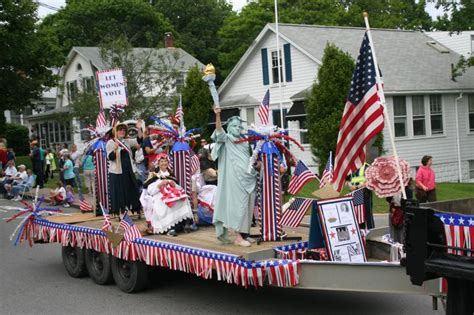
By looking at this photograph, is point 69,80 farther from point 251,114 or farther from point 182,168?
point 182,168

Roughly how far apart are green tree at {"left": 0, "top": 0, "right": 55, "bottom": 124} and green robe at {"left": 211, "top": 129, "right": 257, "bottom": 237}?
2727cm

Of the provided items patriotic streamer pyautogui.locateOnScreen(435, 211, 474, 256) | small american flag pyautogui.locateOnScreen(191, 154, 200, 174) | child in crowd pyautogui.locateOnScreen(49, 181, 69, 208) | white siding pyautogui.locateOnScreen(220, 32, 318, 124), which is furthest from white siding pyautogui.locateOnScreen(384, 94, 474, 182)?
patriotic streamer pyautogui.locateOnScreen(435, 211, 474, 256)

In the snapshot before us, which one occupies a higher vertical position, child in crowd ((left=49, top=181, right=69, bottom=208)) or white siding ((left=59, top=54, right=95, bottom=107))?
white siding ((left=59, top=54, right=95, bottom=107))

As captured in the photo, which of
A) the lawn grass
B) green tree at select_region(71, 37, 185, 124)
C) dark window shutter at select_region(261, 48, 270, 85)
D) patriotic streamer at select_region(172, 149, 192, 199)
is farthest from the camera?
dark window shutter at select_region(261, 48, 270, 85)

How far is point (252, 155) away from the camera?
314 inches

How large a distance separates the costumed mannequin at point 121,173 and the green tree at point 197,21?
51.4m

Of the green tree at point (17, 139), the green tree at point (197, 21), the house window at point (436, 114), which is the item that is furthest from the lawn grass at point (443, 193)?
the green tree at point (197, 21)

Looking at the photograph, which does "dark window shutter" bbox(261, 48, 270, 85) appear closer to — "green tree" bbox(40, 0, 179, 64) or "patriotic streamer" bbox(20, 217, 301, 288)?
"patriotic streamer" bbox(20, 217, 301, 288)

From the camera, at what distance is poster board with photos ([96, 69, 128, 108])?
456 inches

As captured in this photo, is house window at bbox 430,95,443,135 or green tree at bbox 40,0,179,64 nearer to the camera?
house window at bbox 430,95,443,135

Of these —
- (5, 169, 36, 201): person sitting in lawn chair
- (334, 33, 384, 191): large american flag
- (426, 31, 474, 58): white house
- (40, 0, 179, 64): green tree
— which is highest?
(40, 0, 179, 64): green tree

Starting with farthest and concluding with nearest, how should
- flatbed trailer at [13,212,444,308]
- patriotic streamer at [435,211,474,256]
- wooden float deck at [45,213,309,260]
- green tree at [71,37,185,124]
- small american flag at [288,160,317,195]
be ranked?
green tree at [71,37,185,124]
small american flag at [288,160,317,195]
wooden float deck at [45,213,309,260]
flatbed trailer at [13,212,444,308]
patriotic streamer at [435,211,474,256]

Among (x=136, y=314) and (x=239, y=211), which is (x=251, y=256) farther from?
(x=136, y=314)

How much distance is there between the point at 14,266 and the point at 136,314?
4386 mm
